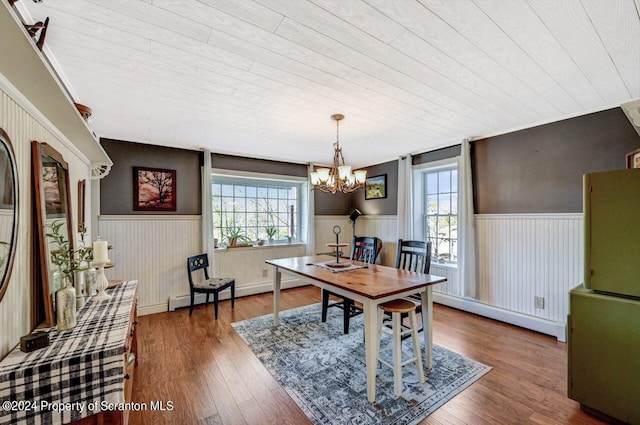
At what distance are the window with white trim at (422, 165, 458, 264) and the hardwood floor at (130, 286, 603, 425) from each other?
1005 millimetres

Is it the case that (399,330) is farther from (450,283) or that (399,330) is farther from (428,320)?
(450,283)

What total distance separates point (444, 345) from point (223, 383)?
210cm

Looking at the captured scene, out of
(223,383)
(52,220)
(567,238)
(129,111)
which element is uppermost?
(129,111)

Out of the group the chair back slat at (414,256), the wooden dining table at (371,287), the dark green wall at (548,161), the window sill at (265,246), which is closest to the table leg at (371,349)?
the wooden dining table at (371,287)

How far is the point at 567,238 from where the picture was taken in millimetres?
2744

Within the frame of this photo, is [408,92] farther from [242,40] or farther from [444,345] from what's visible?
[444,345]

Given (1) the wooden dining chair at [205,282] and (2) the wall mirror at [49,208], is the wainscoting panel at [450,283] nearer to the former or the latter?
(1) the wooden dining chair at [205,282]

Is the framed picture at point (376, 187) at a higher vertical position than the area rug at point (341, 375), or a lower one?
higher

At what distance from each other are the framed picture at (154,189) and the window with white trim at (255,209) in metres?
0.59

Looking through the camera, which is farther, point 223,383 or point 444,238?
point 444,238

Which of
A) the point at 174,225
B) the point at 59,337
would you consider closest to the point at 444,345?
the point at 59,337

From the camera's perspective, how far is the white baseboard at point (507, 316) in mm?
2784

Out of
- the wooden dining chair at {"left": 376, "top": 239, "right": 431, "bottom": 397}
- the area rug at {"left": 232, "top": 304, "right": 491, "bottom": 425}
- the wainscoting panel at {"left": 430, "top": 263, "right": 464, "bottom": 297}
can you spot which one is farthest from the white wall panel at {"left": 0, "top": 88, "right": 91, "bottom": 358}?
the wainscoting panel at {"left": 430, "top": 263, "right": 464, "bottom": 297}

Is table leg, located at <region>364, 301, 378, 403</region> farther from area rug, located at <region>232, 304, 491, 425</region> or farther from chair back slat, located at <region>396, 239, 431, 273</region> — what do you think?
chair back slat, located at <region>396, 239, 431, 273</region>
